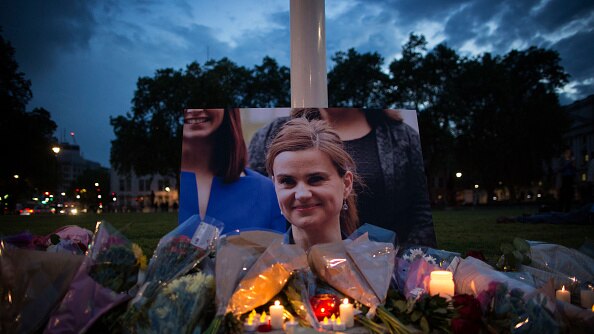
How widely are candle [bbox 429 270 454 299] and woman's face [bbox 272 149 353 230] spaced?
1576 mm

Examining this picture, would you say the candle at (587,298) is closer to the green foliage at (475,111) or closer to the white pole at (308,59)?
the white pole at (308,59)

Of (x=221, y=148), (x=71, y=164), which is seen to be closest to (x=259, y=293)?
(x=221, y=148)

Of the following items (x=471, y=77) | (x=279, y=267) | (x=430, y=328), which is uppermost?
(x=471, y=77)

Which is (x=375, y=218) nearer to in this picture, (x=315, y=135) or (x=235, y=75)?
(x=315, y=135)

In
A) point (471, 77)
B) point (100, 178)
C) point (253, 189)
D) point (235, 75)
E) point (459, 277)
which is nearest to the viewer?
point (459, 277)

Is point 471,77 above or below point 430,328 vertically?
above

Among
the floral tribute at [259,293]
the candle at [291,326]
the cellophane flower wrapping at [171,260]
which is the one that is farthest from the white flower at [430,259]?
the cellophane flower wrapping at [171,260]

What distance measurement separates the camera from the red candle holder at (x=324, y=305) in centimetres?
269

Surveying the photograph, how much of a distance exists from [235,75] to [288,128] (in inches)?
1205

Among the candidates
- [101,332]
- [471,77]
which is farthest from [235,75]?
[101,332]

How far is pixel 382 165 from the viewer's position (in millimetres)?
4598

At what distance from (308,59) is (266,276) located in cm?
283

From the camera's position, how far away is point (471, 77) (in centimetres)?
2873

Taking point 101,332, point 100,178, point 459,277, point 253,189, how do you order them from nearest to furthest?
point 101,332 → point 459,277 → point 253,189 → point 100,178
